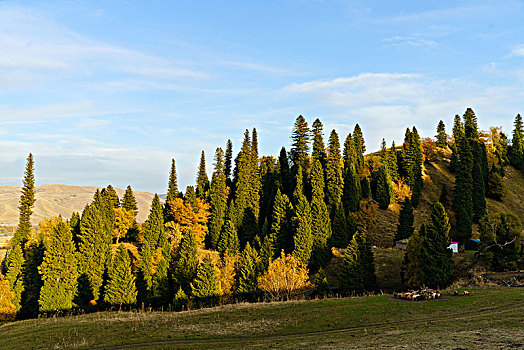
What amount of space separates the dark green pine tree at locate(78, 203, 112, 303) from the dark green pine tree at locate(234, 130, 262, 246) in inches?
1247

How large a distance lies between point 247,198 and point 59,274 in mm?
47248

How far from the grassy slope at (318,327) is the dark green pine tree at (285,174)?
69.2 m

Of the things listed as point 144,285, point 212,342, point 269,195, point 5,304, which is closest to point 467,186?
point 269,195

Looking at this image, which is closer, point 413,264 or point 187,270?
point 413,264

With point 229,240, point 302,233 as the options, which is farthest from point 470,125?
point 229,240

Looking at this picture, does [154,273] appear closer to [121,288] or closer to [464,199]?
[121,288]

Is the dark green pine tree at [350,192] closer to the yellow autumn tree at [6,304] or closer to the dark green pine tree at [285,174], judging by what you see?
the dark green pine tree at [285,174]

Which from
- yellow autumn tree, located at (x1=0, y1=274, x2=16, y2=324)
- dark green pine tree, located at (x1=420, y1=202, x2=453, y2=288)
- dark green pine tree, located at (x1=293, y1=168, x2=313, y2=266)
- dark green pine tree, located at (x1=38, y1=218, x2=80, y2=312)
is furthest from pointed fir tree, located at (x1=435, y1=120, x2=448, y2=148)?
yellow autumn tree, located at (x1=0, y1=274, x2=16, y2=324)

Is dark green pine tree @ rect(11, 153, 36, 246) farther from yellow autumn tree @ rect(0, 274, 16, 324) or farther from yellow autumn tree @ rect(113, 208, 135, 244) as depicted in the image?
yellow autumn tree @ rect(0, 274, 16, 324)

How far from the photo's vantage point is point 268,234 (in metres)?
88.8

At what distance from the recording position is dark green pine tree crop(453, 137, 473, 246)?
289 feet

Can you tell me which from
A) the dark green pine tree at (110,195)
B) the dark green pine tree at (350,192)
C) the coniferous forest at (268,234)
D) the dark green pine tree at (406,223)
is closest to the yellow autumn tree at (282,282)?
the coniferous forest at (268,234)

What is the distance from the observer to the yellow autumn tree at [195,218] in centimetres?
9619

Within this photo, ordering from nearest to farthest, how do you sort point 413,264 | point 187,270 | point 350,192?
point 413,264
point 187,270
point 350,192
